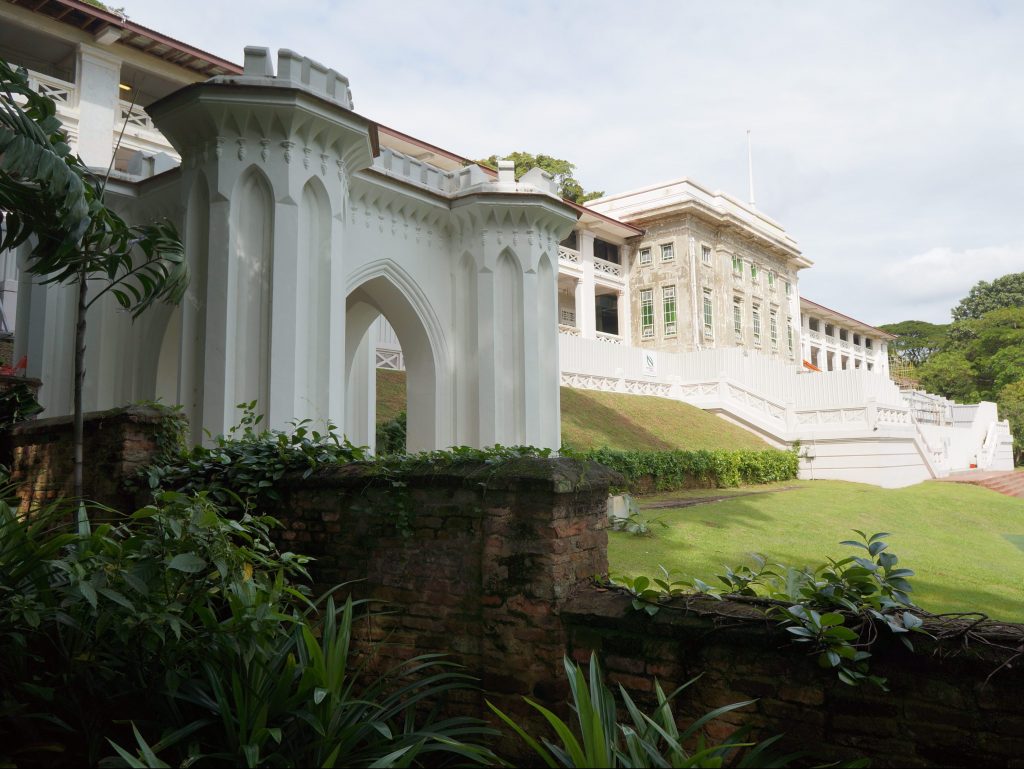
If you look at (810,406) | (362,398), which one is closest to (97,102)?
(362,398)

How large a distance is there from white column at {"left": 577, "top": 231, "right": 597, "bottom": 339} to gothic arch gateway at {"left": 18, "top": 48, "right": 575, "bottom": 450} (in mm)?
21256

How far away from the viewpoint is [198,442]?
8477 millimetres

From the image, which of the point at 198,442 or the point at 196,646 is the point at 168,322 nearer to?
the point at 198,442

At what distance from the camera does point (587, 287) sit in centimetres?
3425

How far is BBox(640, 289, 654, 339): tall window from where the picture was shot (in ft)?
122

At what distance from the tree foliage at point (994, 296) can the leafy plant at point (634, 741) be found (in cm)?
7959

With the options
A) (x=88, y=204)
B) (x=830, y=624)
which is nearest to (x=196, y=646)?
(x=830, y=624)

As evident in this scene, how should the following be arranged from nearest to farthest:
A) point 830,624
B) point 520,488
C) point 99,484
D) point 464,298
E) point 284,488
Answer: point 830,624 < point 520,488 < point 284,488 < point 99,484 < point 464,298

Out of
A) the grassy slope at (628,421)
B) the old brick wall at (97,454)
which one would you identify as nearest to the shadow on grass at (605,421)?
the grassy slope at (628,421)

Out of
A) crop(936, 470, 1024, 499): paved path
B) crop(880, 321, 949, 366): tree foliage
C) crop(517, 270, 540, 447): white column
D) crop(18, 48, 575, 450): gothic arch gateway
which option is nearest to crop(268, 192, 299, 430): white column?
crop(18, 48, 575, 450): gothic arch gateway

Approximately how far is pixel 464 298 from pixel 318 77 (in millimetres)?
4102

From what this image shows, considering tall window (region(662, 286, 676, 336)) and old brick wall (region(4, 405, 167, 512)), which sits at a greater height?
tall window (region(662, 286, 676, 336))

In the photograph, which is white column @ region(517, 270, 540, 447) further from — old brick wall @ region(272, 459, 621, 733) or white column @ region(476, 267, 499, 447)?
old brick wall @ region(272, 459, 621, 733)

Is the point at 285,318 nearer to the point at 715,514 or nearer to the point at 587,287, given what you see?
the point at 715,514
